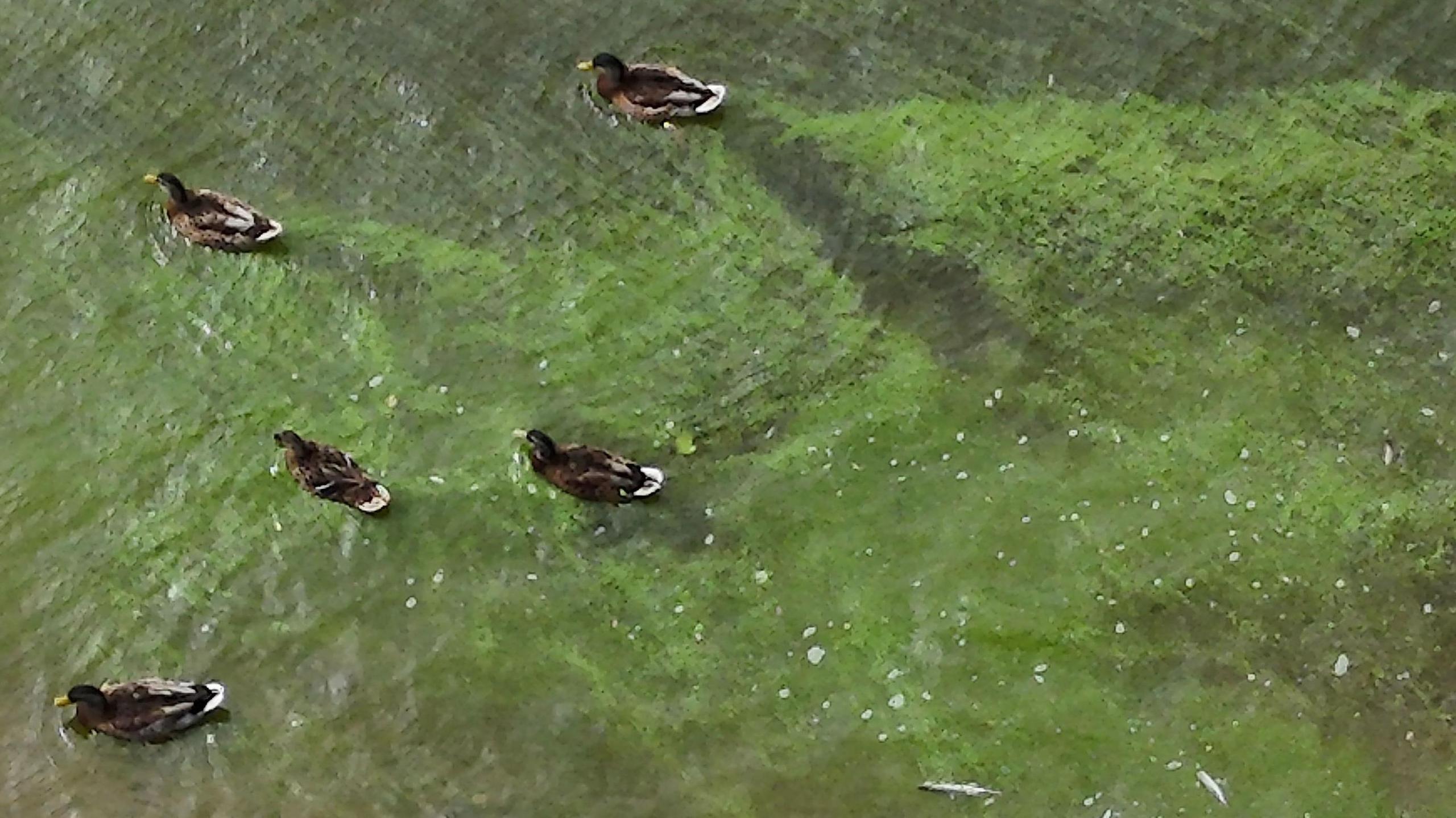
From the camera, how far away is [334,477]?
1614 millimetres

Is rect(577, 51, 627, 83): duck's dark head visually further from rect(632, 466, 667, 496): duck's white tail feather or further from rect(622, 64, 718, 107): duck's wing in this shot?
rect(632, 466, 667, 496): duck's white tail feather

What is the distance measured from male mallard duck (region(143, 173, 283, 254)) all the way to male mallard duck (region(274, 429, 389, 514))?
0.33 m

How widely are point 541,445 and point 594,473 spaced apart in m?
0.09

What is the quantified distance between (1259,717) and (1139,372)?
1.62ft

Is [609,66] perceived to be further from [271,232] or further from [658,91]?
[271,232]

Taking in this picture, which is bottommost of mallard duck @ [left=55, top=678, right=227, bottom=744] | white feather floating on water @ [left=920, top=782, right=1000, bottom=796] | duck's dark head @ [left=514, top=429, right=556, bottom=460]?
mallard duck @ [left=55, top=678, right=227, bottom=744]

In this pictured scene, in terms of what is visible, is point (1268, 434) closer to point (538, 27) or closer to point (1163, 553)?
point (1163, 553)

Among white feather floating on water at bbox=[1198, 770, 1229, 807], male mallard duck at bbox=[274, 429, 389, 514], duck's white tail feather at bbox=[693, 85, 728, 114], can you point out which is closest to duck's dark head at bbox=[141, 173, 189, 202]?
male mallard duck at bbox=[274, 429, 389, 514]

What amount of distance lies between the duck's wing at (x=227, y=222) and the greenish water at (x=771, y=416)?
0.04 m

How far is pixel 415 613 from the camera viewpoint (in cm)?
162

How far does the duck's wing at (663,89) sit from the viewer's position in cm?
169

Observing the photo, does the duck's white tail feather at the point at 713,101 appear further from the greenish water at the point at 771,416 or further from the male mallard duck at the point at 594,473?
the male mallard duck at the point at 594,473

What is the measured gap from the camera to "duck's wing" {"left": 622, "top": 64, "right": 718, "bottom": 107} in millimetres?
1688

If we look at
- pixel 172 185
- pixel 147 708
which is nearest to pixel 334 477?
pixel 147 708
